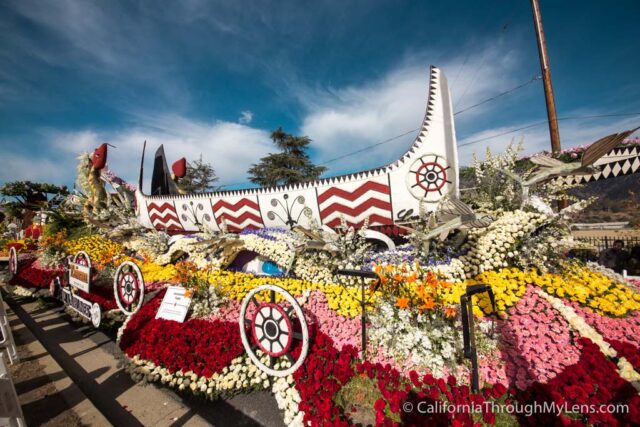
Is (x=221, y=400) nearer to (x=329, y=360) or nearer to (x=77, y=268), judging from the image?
(x=329, y=360)

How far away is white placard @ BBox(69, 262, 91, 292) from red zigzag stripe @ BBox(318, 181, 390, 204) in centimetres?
497

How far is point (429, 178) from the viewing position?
548 cm

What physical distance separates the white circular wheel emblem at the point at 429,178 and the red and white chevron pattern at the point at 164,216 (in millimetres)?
7810

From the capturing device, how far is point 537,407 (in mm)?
2365

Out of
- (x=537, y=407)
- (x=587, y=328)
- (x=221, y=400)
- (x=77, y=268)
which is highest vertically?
(x=77, y=268)

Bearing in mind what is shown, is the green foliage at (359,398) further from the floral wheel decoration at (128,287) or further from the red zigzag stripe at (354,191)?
the floral wheel decoration at (128,287)

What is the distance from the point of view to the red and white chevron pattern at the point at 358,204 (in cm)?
587

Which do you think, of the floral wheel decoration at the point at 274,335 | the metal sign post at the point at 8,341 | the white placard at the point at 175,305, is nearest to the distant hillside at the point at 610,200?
the floral wheel decoration at the point at 274,335

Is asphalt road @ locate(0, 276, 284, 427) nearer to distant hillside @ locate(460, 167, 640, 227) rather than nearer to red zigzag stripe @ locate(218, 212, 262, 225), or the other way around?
red zigzag stripe @ locate(218, 212, 262, 225)

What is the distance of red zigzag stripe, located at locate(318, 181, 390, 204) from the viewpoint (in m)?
5.83

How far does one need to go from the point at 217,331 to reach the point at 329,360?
71.9 inches

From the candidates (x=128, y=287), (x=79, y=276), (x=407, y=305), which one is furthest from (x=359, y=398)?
(x=79, y=276)

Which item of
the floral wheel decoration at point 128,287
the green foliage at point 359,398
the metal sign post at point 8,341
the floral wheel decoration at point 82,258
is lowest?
the green foliage at point 359,398

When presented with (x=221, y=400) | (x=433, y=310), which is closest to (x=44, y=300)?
(x=221, y=400)
